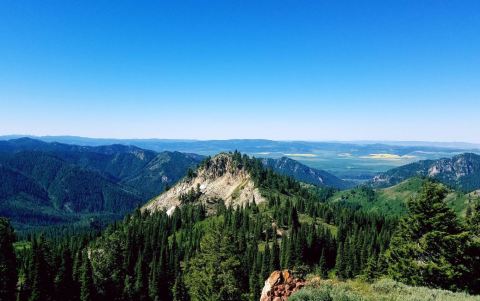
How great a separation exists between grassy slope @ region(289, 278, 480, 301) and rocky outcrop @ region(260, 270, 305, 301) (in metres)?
2.31

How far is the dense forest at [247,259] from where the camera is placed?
3944cm

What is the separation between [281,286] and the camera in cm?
3222

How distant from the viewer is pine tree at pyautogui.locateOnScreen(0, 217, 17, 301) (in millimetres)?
82319

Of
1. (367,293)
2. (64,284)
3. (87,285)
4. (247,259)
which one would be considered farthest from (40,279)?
(367,293)

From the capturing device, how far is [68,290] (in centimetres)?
10444

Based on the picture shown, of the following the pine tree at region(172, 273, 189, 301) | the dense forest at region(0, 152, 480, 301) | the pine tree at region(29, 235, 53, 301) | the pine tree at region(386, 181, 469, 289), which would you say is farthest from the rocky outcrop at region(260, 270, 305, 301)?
the pine tree at region(172, 273, 189, 301)

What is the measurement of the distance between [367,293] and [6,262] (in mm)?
86597

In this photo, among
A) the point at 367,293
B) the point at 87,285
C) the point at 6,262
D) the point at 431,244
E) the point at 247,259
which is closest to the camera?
the point at 367,293

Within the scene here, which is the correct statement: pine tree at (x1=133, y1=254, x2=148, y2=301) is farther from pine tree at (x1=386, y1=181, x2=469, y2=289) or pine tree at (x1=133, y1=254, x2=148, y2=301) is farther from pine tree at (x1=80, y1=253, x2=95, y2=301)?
pine tree at (x1=386, y1=181, x2=469, y2=289)

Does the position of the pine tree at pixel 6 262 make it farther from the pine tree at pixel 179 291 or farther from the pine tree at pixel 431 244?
the pine tree at pixel 431 244

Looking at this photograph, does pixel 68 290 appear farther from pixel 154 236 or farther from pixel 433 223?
pixel 433 223

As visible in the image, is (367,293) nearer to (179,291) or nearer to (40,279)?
(40,279)

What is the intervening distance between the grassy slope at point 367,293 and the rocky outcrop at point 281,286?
2.31 metres

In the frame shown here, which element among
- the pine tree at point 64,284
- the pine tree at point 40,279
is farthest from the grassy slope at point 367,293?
the pine tree at point 64,284
